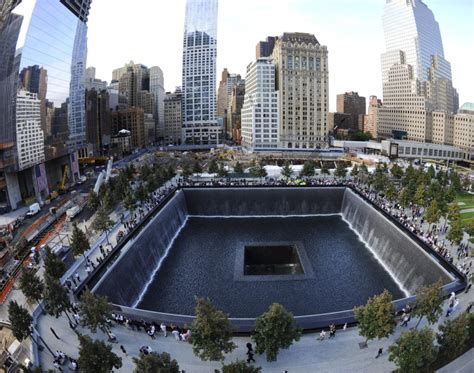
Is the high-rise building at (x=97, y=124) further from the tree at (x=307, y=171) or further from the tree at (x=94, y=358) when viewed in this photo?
the tree at (x=94, y=358)

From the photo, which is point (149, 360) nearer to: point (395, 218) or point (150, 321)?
point (150, 321)

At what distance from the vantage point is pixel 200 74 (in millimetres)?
171750

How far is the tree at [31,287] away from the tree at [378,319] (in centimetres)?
2150

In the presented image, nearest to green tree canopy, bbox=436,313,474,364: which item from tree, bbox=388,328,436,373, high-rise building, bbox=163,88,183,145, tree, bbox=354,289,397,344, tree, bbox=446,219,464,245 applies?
tree, bbox=388,328,436,373

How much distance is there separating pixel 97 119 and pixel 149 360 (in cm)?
11333

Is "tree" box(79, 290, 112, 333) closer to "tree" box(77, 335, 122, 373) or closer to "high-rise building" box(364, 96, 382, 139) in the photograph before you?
"tree" box(77, 335, 122, 373)

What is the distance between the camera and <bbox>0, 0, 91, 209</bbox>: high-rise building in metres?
57.2

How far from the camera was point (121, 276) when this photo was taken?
32.5 meters

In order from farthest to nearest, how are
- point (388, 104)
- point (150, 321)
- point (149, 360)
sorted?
point (388, 104), point (150, 321), point (149, 360)

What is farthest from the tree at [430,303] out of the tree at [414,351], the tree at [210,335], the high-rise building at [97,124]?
the high-rise building at [97,124]

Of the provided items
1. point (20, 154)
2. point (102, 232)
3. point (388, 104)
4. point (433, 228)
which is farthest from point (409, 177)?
point (388, 104)

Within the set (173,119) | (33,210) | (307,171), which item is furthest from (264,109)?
(33,210)

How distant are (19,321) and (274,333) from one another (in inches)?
592

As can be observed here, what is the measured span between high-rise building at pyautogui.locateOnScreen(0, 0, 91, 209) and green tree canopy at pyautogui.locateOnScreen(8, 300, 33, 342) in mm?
38229
